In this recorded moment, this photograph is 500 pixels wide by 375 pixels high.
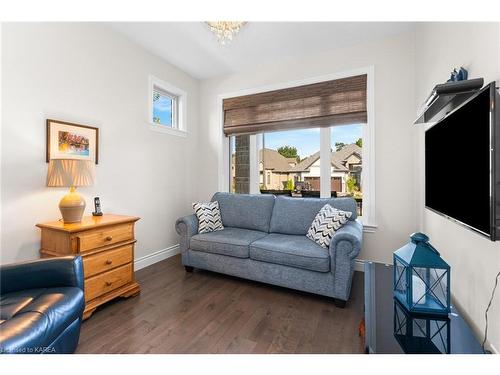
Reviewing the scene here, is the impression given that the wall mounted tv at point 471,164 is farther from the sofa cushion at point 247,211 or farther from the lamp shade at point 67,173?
the lamp shade at point 67,173

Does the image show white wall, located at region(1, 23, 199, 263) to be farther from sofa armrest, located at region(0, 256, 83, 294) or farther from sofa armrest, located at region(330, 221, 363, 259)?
sofa armrest, located at region(330, 221, 363, 259)

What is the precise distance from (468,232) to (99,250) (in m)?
2.63

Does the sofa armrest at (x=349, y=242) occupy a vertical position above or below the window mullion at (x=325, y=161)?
below

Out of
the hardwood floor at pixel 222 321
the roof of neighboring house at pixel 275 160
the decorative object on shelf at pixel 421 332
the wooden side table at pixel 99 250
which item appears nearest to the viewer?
the decorative object on shelf at pixel 421 332

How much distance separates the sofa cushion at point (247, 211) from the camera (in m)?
2.98

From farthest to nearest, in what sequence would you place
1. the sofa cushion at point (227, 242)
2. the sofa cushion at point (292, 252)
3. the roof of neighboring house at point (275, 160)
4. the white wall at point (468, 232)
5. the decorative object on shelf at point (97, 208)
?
1. the roof of neighboring house at point (275, 160)
2. the sofa cushion at point (227, 242)
3. the decorative object on shelf at point (97, 208)
4. the sofa cushion at point (292, 252)
5. the white wall at point (468, 232)

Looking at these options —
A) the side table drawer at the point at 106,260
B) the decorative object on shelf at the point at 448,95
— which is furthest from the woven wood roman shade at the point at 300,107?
the side table drawer at the point at 106,260

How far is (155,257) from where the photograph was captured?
3.16 metres

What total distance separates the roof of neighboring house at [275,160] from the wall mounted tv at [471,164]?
2013mm

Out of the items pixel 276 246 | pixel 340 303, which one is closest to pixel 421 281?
pixel 340 303

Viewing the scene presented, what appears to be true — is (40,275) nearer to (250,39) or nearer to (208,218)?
(208,218)

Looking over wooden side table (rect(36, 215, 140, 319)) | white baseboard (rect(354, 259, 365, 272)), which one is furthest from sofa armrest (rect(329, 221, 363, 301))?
wooden side table (rect(36, 215, 140, 319))

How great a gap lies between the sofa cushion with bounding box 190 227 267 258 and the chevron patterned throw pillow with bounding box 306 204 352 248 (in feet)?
1.96
